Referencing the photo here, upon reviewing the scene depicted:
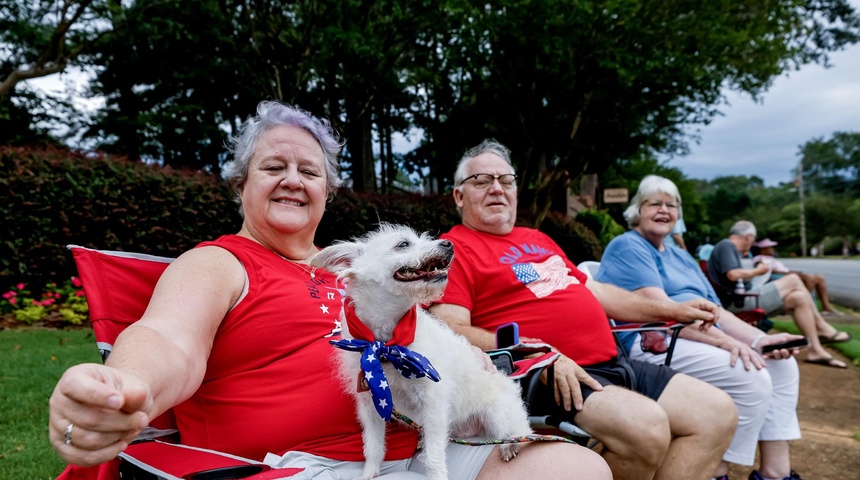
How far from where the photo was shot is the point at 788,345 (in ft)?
10.5

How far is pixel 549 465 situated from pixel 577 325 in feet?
3.73

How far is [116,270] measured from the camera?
1859 mm

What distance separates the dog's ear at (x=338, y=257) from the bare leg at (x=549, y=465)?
2.88ft

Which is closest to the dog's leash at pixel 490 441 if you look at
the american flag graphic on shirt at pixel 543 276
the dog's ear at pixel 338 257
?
the dog's ear at pixel 338 257

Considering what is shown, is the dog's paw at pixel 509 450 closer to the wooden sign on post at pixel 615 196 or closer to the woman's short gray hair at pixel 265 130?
the woman's short gray hair at pixel 265 130

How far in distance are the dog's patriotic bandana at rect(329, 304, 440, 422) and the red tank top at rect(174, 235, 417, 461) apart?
0.28 metres

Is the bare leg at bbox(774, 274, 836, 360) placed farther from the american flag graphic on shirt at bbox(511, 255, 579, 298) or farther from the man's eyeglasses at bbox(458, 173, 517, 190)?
the man's eyeglasses at bbox(458, 173, 517, 190)

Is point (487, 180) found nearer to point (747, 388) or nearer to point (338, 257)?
point (338, 257)

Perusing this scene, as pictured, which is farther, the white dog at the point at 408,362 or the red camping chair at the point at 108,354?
the white dog at the point at 408,362

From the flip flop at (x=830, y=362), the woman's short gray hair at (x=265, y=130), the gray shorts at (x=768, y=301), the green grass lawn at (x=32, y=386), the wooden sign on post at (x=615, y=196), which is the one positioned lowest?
the flip flop at (x=830, y=362)

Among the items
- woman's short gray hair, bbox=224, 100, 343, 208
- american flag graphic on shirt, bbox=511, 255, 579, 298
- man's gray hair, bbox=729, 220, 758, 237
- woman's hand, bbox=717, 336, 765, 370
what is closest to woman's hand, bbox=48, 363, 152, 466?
woman's short gray hair, bbox=224, 100, 343, 208

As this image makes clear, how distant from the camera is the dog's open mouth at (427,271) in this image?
170 cm

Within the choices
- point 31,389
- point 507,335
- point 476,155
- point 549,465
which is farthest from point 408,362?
point 31,389

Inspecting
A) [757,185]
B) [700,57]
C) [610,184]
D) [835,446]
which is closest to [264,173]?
[835,446]
